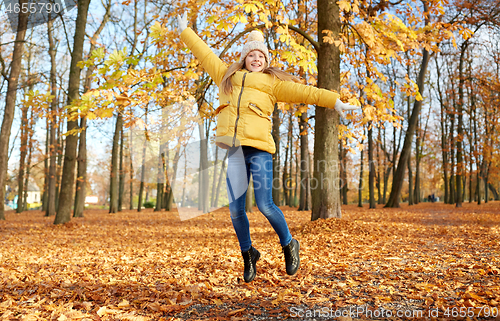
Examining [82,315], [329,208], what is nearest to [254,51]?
[82,315]

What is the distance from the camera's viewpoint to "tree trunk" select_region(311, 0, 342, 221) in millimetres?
7438

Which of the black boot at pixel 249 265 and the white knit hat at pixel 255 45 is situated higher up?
the white knit hat at pixel 255 45

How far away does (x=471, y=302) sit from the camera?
271 centimetres

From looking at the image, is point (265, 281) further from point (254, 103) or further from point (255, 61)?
point (255, 61)

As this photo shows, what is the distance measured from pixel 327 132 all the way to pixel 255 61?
4488mm

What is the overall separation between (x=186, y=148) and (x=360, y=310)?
6088 mm

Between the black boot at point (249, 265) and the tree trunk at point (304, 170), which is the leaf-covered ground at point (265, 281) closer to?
the black boot at point (249, 265)

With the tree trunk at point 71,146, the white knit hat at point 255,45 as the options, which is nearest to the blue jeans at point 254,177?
the white knit hat at point 255,45

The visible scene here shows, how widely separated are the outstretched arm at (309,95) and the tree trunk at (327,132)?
14.3 ft

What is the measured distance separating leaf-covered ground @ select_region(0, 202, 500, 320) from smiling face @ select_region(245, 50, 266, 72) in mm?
2199

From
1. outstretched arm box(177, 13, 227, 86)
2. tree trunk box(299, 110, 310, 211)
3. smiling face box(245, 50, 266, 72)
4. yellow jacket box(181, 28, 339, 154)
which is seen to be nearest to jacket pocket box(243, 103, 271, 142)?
yellow jacket box(181, 28, 339, 154)

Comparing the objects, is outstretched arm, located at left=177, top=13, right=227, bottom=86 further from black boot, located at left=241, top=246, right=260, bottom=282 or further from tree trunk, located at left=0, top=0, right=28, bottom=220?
tree trunk, located at left=0, top=0, right=28, bottom=220

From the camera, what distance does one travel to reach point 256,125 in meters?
3.03

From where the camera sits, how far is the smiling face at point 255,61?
10.7 feet
